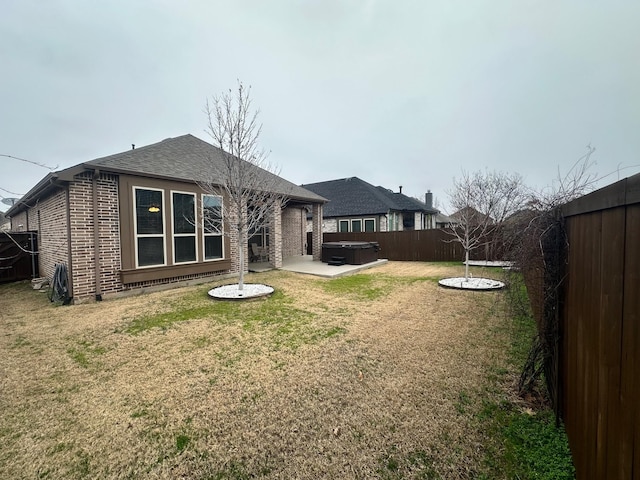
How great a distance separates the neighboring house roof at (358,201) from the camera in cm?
1955

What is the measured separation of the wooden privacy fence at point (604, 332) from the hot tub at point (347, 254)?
30.2 ft

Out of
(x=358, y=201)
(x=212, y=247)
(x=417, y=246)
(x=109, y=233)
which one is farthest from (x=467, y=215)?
(x=358, y=201)

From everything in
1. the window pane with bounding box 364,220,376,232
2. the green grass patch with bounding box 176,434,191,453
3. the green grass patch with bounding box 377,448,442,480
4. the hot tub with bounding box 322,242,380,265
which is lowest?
the green grass patch with bounding box 377,448,442,480

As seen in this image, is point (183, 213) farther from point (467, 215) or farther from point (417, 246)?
point (417, 246)

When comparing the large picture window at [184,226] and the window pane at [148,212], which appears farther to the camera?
the large picture window at [184,226]

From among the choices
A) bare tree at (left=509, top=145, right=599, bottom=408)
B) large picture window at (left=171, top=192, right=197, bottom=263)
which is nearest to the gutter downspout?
large picture window at (left=171, top=192, right=197, bottom=263)

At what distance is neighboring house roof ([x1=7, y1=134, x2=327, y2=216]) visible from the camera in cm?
641

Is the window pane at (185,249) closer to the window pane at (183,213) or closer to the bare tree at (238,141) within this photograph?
the window pane at (183,213)

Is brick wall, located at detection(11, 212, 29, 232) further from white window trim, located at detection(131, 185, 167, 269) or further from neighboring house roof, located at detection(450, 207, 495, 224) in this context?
neighboring house roof, located at detection(450, 207, 495, 224)

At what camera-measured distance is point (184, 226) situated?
26.0ft

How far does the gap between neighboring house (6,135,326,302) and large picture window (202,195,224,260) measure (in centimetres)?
3

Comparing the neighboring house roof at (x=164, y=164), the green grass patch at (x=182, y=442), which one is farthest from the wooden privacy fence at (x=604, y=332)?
the neighboring house roof at (x=164, y=164)

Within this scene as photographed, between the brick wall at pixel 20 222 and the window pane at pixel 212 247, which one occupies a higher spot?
the brick wall at pixel 20 222

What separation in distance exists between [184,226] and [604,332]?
8.49m
